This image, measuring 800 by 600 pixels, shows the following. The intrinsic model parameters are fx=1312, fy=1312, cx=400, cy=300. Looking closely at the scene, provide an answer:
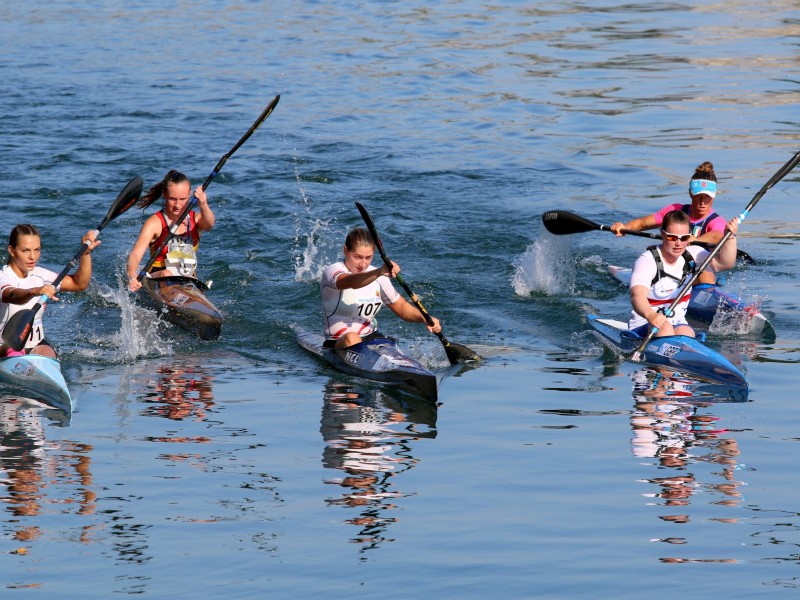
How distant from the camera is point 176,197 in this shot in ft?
41.9

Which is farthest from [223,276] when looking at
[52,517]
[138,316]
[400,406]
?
[52,517]

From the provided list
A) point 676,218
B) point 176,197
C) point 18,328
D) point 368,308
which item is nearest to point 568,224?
point 676,218

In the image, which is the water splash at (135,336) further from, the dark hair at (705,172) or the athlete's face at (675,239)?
the dark hair at (705,172)

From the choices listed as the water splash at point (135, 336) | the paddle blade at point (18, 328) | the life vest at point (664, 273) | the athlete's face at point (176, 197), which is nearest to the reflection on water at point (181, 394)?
the water splash at point (135, 336)

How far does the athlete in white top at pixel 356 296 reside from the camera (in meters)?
10.6

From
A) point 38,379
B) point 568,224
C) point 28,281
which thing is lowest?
point 38,379

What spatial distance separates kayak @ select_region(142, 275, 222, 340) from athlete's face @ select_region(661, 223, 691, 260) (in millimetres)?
4176

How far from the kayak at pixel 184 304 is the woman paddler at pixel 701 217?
398cm

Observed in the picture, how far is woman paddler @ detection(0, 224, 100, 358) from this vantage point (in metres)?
10.4

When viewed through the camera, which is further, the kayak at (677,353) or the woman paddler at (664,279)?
the woman paddler at (664,279)

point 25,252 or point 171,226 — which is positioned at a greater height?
point 171,226

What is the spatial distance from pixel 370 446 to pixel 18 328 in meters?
3.20

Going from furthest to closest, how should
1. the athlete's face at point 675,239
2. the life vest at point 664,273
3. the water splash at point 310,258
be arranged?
the water splash at point 310,258
the life vest at point 664,273
the athlete's face at point 675,239

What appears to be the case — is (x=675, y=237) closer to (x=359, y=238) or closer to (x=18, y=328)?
(x=359, y=238)
